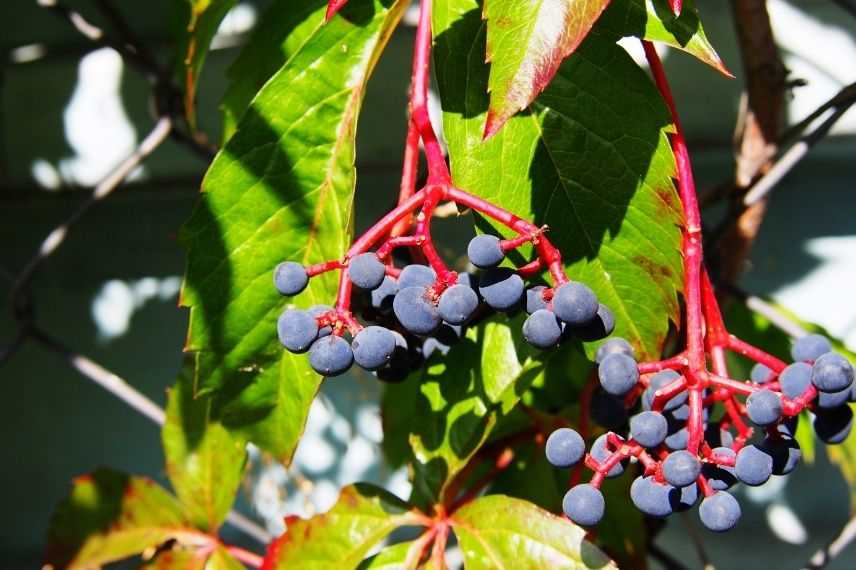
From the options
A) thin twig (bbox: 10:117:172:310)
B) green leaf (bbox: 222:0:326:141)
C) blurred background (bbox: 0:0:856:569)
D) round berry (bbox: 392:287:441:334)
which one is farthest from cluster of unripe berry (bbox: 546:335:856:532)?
thin twig (bbox: 10:117:172:310)

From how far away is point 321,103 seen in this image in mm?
716

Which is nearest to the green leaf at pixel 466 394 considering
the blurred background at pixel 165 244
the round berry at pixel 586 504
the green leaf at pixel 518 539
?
the green leaf at pixel 518 539

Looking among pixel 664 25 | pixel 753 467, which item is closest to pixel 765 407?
pixel 753 467

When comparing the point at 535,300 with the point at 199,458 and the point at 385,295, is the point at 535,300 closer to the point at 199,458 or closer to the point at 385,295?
the point at 385,295

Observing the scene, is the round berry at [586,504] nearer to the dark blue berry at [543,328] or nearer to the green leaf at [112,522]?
the dark blue berry at [543,328]

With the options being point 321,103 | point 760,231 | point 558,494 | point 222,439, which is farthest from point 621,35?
point 760,231

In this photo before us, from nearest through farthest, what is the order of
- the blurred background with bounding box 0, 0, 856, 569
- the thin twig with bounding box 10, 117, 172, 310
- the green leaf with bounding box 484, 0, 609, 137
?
the green leaf with bounding box 484, 0, 609, 137 → the thin twig with bounding box 10, 117, 172, 310 → the blurred background with bounding box 0, 0, 856, 569

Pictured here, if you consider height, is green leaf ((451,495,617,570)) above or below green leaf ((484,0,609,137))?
below

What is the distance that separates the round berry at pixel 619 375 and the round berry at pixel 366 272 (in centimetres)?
15

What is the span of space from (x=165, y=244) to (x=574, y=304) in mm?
1057

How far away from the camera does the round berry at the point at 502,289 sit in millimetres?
537

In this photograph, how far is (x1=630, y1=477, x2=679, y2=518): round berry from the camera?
0.54 meters

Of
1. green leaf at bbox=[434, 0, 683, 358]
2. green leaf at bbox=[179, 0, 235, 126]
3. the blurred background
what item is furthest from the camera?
the blurred background

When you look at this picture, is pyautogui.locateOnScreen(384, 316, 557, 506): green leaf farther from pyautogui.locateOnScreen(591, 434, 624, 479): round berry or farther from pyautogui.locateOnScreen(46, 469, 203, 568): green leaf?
pyautogui.locateOnScreen(46, 469, 203, 568): green leaf
